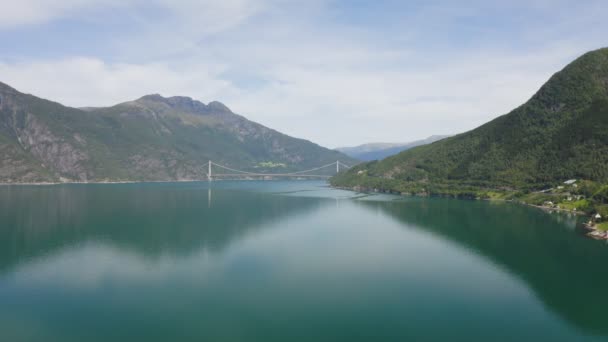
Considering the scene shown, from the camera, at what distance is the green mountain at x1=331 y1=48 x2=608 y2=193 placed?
305ft

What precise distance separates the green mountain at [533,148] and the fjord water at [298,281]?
36.5m

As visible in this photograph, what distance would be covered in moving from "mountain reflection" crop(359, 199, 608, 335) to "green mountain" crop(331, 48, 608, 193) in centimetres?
2203

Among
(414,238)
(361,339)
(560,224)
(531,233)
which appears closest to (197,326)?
(361,339)

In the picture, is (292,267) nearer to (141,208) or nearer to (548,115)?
(141,208)

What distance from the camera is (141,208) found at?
266 feet

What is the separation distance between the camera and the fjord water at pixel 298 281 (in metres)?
23.8

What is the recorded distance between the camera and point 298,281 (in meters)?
33.2

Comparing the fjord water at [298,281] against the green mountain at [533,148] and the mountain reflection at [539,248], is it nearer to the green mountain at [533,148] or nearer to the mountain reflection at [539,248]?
the mountain reflection at [539,248]

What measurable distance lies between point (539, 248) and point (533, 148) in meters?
76.8

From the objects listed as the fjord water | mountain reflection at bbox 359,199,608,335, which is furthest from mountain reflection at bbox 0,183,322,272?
mountain reflection at bbox 359,199,608,335

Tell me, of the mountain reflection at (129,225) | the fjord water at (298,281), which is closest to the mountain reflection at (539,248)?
the fjord water at (298,281)

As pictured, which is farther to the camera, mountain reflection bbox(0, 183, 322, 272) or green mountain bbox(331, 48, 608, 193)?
green mountain bbox(331, 48, 608, 193)

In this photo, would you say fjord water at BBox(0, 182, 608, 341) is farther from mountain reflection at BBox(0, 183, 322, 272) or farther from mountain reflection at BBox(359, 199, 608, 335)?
mountain reflection at BBox(0, 183, 322, 272)

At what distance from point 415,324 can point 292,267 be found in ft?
50.6
